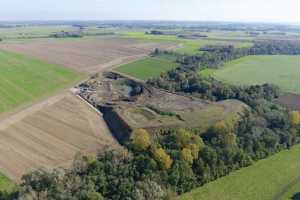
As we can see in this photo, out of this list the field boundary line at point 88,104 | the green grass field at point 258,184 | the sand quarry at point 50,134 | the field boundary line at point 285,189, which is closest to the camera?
the green grass field at point 258,184

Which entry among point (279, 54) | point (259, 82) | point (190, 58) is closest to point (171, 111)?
point (259, 82)

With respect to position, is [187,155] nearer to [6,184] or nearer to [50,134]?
[6,184]

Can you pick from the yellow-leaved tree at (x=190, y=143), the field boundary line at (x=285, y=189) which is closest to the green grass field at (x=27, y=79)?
the yellow-leaved tree at (x=190, y=143)

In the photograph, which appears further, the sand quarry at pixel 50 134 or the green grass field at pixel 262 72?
the green grass field at pixel 262 72

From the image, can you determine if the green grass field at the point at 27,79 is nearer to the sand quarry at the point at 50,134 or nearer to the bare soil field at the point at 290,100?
the sand quarry at the point at 50,134

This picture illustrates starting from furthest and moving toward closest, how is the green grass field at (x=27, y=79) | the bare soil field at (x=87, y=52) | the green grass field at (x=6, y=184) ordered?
the bare soil field at (x=87, y=52), the green grass field at (x=27, y=79), the green grass field at (x=6, y=184)

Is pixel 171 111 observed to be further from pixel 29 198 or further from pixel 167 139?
pixel 29 198
